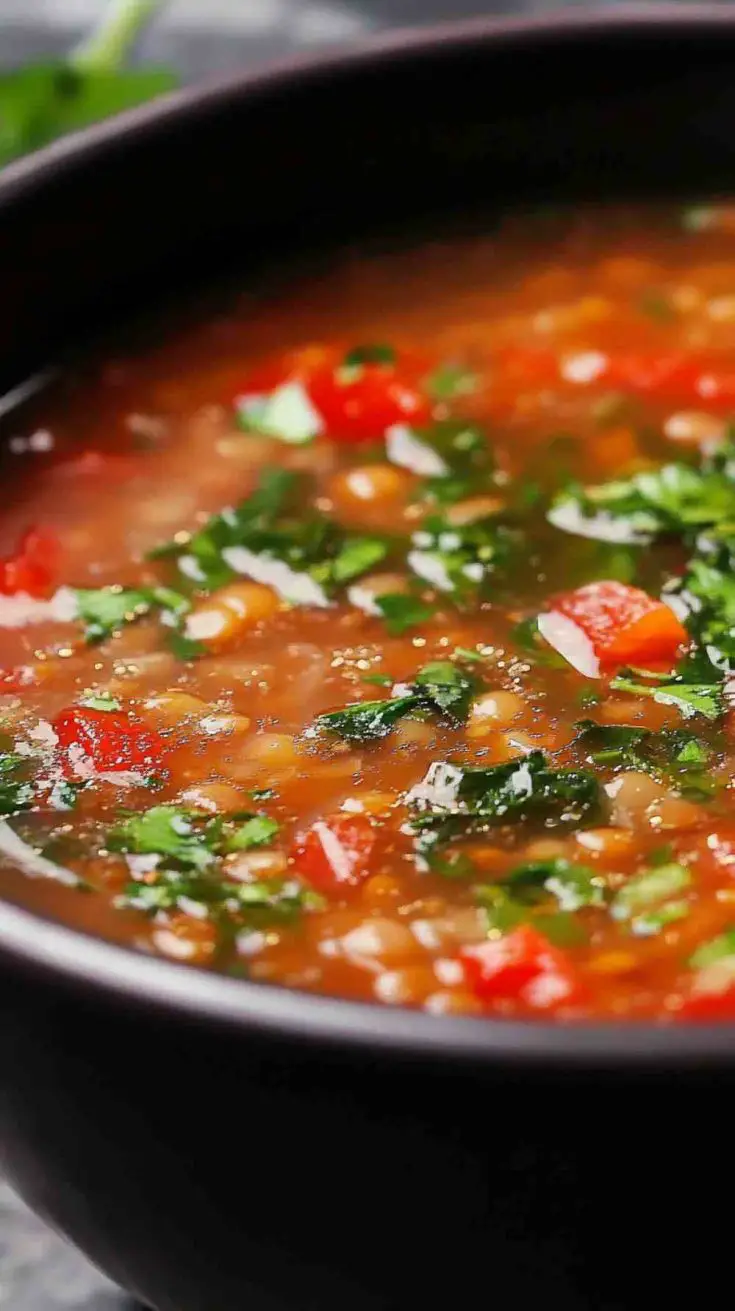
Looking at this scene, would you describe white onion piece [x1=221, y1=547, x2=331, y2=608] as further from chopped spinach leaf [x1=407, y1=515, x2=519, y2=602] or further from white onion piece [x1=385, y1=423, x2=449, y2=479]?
white onion piece [x1=385, y1=423, x2=449, y2=479]

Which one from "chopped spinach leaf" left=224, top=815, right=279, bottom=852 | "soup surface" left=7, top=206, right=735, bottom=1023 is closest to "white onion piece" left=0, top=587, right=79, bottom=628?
"soup surface" left=7, top=206, right=735, bottom=1023

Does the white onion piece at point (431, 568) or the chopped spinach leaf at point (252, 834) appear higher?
the chopped spinach leaf at point (252, 834)

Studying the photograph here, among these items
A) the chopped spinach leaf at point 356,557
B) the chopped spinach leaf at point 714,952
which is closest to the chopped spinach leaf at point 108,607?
the chopped spinach leaf at point 356,557

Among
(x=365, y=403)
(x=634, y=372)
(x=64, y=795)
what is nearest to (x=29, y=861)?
(x=64, y=795)

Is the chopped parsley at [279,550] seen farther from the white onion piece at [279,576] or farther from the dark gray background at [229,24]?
the dark gray background at [229,24]

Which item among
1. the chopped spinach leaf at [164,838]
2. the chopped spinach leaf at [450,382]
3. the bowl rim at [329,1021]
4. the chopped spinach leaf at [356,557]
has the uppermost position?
the bowl rim at [329,1021]

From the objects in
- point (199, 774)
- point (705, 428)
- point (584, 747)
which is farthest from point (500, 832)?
point (705, 428)

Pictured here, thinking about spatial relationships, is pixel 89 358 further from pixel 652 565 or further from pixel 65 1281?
pixel 65 1281
